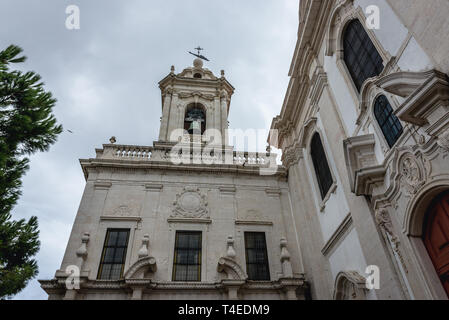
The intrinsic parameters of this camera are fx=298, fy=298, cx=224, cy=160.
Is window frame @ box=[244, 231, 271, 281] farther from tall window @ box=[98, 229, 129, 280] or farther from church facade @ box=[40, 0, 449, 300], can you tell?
tall window @ box=[98, 229, 129, 280]

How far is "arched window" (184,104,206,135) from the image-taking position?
17.5 m

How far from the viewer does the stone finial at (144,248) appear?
32.7 feet

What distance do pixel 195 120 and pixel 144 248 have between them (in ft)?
32.1

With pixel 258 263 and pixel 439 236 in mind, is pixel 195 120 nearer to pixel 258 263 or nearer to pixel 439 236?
pixel 258 263

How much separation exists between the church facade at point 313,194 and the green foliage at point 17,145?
214 cm

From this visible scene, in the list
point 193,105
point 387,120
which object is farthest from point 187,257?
point 193,105

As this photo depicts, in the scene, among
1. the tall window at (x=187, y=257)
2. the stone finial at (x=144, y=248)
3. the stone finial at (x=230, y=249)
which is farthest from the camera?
the stone finial at (x=230, y=249)

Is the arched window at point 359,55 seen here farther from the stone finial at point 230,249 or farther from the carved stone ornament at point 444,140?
the stone finial at point 230,249

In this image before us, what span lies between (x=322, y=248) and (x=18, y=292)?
8.72 m

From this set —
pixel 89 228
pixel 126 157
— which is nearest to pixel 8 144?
pixel 89 228

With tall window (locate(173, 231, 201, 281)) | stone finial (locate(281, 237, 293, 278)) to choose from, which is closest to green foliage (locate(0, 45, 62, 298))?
tall window (locate(173, 231, 201, 281))

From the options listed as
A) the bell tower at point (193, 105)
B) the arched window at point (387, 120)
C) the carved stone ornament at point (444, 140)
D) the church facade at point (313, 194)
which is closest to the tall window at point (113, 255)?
the church facade at point (313, 194)

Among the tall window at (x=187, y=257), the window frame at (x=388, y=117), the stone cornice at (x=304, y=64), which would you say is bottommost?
the tall window at (x=187, y=257)

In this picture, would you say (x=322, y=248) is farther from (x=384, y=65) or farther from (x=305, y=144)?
(x=384, y=65)
